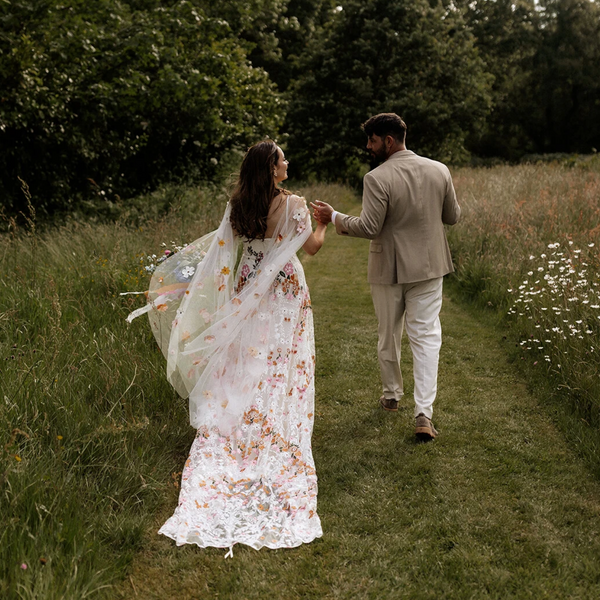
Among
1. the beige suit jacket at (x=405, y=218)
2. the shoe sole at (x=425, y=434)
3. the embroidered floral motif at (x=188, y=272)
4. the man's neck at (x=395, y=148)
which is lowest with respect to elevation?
the shoe sole at (x=425, y=434)

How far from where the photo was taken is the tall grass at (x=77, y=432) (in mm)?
2664

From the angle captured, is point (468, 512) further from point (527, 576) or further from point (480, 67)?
point (480, 67)

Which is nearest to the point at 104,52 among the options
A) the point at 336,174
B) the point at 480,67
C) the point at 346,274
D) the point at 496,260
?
the point at 346,274

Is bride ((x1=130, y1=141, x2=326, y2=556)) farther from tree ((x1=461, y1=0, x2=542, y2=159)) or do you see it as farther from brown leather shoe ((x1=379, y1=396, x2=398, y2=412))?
tree ((x1=461, y1=0, x2=542, y2=159))

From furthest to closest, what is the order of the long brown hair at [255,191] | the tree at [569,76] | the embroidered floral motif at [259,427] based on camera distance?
the tree at [569,76]
the long brown hair at [255,191]
the embroidered floral motif at [259,427]

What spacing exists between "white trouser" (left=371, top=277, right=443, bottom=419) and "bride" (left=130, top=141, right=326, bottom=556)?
58 cm

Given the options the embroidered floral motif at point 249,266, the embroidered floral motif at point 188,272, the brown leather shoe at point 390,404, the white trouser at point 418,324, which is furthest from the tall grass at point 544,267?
the embroidered floral motif at point 188,272

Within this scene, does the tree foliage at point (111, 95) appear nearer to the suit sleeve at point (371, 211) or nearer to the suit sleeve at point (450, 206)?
the suit sleeve at point (371, 211)

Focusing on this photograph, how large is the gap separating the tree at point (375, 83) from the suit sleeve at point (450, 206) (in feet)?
62.6

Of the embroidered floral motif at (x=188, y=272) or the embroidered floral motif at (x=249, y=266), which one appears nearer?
the embroidered floral motif at (x=249, y=266)

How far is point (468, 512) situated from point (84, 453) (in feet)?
7.03

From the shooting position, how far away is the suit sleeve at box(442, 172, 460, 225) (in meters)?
4.31

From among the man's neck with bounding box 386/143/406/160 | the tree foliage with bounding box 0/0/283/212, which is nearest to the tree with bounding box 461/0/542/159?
the tree foliage with bounding box 0/0/283/212

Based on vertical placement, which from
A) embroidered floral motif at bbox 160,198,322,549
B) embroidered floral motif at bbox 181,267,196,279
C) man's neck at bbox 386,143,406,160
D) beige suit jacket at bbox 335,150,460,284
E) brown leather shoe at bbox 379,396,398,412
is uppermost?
man's neck at bbox 386,143,406,160
